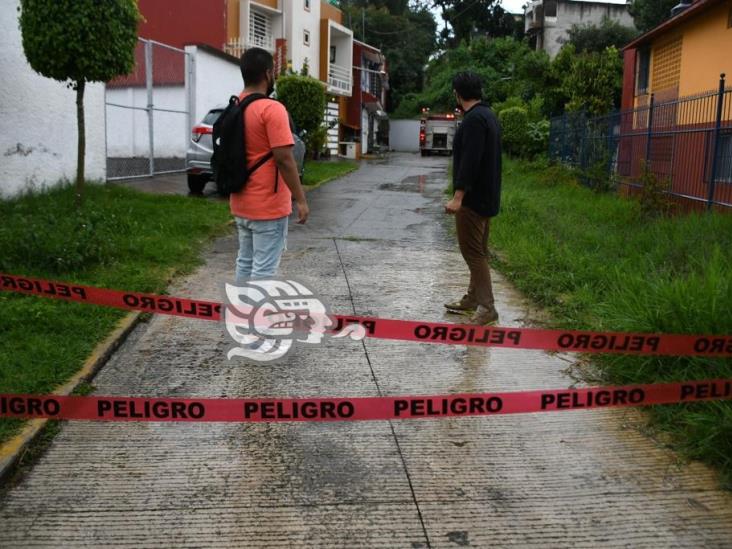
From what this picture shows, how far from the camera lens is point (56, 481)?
330 centimetres

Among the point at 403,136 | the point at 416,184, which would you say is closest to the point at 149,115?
the point at 416,184

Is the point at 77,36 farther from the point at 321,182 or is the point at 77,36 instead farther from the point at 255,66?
the point at 321,182

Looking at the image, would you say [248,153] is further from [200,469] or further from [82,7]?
[82,7]

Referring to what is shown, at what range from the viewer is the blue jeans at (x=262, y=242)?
475 centimetres

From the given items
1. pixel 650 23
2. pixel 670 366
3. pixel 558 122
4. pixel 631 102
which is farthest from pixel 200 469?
pixel 650 23

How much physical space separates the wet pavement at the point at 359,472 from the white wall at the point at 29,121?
20.1 ft

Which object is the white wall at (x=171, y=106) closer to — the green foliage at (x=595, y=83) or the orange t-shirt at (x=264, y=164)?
the orange t-shirt at (x=264, y=164)

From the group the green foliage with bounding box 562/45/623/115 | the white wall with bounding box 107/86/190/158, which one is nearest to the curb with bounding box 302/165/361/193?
the white wall with bounding box 107/86/190/158

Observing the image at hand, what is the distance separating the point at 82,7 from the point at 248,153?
4786mm

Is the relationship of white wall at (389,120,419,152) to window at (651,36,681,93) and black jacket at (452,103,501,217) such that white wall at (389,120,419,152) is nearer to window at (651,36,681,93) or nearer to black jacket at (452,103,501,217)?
window at (651,36,681,93)

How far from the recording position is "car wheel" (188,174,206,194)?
43.4 feet

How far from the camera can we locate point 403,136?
5616cm

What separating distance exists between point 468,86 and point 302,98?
13968mm

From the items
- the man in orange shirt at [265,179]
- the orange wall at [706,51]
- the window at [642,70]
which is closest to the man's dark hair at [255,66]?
the man in orange shirt at [265,179]
